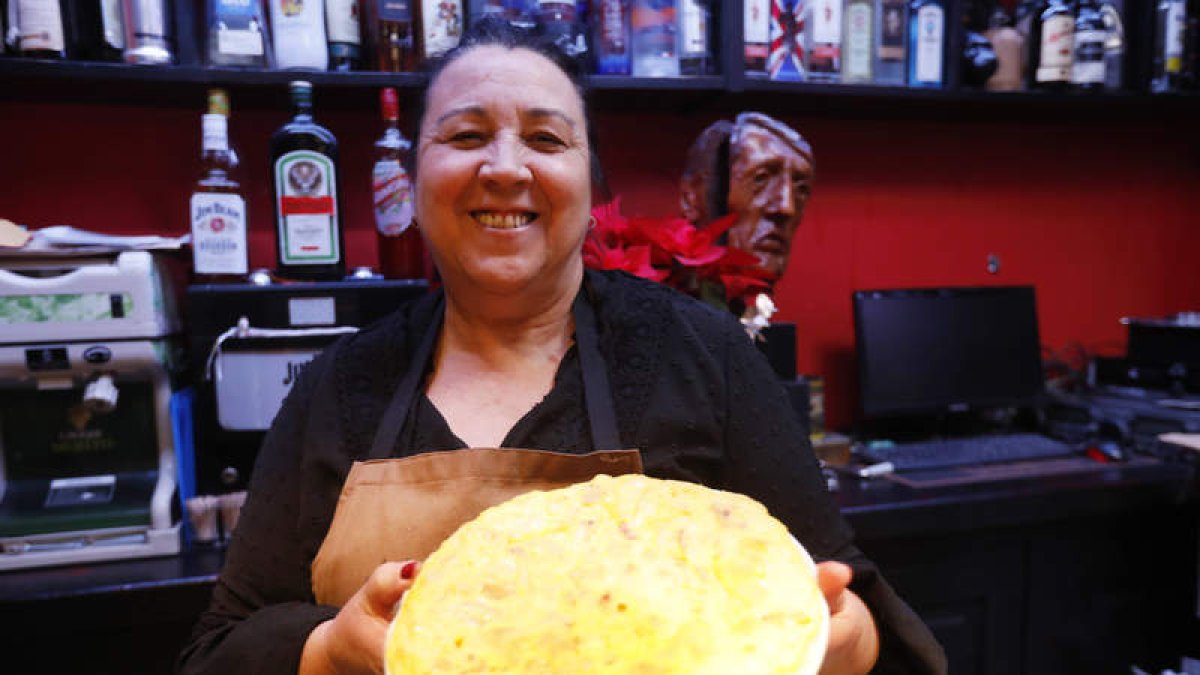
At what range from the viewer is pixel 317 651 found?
0.76 m

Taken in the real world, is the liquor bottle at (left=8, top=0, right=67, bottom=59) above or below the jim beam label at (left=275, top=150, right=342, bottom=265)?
above

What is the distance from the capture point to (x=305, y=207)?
4.98 ft

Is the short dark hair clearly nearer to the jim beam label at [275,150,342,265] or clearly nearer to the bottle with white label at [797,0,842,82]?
the jim beam label at [275,150,342,265]

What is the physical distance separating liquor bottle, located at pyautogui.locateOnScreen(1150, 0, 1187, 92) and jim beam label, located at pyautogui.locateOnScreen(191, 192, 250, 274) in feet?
8.55

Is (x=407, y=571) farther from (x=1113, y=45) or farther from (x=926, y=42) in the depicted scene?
(x=1113, y=45)

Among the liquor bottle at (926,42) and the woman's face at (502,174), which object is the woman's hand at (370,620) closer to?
the woman's face at (502,174)

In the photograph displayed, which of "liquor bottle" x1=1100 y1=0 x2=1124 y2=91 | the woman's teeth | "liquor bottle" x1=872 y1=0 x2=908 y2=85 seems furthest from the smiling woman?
"liquor bottle" x1=1100 y1=0 x2=1124 y2=91

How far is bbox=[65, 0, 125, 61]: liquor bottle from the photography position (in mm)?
1560

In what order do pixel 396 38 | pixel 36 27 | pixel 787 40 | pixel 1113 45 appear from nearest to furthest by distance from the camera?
pixel 36 27 < pixel 396 38 < pixel 787 40 < pixel 1113 45

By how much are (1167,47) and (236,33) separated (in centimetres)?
262

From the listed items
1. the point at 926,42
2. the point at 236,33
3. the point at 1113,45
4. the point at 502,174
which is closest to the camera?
the point at 502,174

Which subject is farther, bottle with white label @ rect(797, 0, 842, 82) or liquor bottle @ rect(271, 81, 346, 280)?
bottle with white label @ rect(797, 0, 842, 82)

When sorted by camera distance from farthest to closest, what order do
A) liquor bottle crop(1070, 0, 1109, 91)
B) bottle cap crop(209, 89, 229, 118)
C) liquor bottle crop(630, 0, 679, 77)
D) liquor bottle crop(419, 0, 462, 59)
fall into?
liquor bottle crop(1070, 0, 1109, 91)
liquor bottle crop(630, 0, 679, 77)
liquor bottle crop(419, 0, 462, 59)
bottle cap crop(209, 89, 229, 118)

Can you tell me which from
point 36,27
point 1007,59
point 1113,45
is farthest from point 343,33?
point 1113,45
